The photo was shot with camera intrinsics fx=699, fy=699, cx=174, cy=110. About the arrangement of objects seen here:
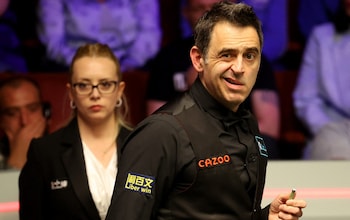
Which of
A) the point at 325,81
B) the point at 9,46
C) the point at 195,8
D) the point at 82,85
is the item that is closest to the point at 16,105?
the point at 9,46

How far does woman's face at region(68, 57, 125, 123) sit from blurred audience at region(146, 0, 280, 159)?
1.00m

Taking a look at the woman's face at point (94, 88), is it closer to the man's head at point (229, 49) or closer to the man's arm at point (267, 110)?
the man's head at point (229, 49)

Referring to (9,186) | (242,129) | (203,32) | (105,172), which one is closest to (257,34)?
(203,32)

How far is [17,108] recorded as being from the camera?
304 centimetres

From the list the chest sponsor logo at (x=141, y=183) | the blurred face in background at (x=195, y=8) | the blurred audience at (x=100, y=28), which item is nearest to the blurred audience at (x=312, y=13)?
the blurred face in background at (x=195, y=8)

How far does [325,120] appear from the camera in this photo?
3199 mm

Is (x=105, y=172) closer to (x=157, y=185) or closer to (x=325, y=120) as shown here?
(x=157, y=185)

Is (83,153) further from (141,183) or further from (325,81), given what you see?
(325,81)

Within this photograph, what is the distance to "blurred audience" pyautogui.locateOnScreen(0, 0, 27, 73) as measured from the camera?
3.15 m

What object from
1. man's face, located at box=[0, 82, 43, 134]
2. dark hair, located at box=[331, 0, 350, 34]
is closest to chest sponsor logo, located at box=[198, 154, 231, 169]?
man's face, located at box=[0, 82, 43, 134]

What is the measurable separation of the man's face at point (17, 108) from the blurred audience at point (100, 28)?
215mm

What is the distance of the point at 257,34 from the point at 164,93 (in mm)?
1691

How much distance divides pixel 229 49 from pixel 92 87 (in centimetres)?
75

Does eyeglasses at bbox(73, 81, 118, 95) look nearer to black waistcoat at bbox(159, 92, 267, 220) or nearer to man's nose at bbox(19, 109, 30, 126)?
black waistcoat at bbox(159, 92, 267, 220)
